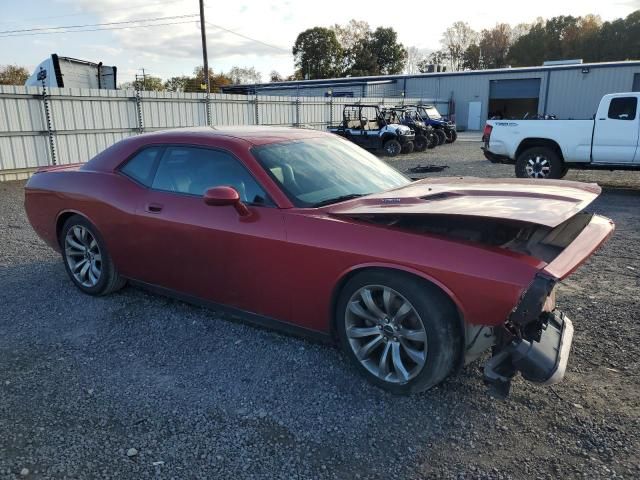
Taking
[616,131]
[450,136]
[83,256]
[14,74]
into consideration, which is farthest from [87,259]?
[14,74]

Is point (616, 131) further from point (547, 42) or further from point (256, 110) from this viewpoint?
point (547, 42)

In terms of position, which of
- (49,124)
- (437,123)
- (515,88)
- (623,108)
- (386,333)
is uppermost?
(515,88)

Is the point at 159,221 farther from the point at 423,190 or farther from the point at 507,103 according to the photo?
the point at 507,103

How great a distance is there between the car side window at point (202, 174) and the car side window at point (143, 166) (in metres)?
0.08

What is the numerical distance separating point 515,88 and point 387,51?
37105 millimetres

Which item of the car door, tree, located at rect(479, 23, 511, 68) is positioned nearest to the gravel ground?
the car door

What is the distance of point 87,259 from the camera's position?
4605 mm

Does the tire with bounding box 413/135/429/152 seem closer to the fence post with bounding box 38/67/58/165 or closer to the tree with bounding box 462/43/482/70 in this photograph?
the fence post with bounding box 38/67/58/165

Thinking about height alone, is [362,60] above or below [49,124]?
above

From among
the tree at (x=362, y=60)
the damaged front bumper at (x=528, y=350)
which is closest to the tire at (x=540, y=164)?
the damaged front bumper at (x=528, y=350)

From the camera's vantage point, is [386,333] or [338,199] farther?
[338,199]

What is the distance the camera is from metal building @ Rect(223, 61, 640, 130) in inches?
1357

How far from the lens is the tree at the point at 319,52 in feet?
236

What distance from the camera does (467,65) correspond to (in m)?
78.0
